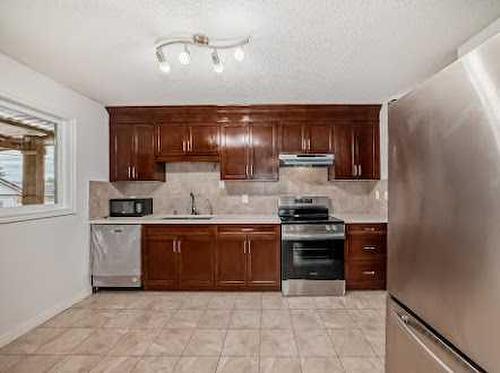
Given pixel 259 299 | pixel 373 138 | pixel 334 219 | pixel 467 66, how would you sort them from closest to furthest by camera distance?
pixel 467 66 < pixel 259 299 < pixel 334 219 < pixel 373 138

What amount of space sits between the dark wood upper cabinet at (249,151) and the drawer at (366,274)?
145 cm

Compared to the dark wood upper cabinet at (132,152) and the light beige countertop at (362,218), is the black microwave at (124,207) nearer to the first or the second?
the dark wood upper cabinet at (132,152)

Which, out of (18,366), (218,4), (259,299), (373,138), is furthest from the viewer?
(373,138)

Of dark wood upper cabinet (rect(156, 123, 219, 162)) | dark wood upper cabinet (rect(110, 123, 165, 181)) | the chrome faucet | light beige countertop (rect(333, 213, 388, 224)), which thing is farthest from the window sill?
light beige countertop (rect(333, 213, 388, 224))

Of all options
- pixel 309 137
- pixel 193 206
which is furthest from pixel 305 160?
pixel 193 206

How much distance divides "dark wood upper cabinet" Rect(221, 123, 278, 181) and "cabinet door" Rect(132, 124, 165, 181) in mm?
895

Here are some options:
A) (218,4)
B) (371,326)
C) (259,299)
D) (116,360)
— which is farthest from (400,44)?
(116,360)

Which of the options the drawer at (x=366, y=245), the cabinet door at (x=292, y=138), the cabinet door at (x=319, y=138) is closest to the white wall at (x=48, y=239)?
the cabinet door at (x=292, y=138)

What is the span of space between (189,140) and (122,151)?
878mm

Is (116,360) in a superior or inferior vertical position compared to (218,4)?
inferior

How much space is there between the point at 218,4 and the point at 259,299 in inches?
117

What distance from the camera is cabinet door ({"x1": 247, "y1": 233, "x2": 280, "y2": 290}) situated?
4.11 metres

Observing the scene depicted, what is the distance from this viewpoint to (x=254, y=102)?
4.32m

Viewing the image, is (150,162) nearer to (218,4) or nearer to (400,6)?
(218,4)
